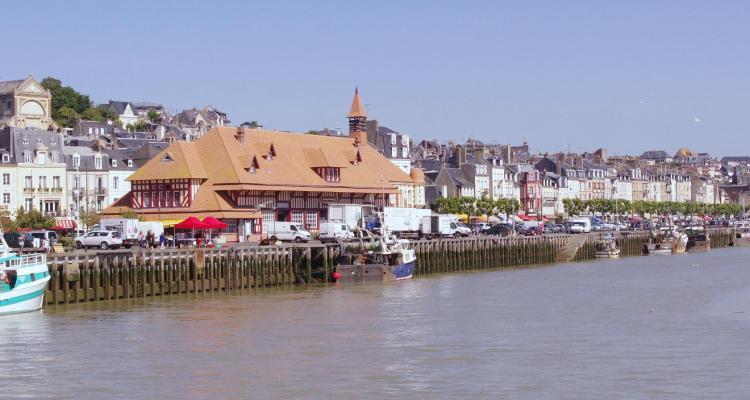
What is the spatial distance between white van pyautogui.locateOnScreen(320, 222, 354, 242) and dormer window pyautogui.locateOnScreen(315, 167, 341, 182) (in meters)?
12.4

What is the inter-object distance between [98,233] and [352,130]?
47039mm

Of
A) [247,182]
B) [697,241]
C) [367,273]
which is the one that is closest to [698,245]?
[697,241]

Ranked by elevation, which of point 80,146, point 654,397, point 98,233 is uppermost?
point 80,146

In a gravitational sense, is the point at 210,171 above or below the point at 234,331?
above

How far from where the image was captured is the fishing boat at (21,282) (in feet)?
147

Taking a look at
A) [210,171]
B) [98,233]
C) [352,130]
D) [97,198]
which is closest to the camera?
[98,233]

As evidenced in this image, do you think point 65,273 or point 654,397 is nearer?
point 654,397

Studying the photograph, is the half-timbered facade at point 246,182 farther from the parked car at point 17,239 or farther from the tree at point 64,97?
the tree at point 64,97

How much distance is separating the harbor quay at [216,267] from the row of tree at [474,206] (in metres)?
41.3

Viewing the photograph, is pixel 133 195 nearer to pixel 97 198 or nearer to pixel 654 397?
pixel 97 198

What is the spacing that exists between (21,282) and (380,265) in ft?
73.6

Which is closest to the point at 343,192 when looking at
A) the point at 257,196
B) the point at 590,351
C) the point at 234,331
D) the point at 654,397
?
the point at 257,196

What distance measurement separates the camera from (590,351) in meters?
35.6

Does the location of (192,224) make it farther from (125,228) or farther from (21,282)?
(21,282)
